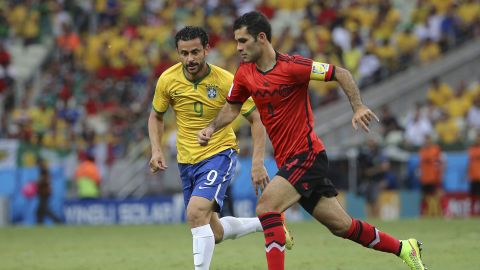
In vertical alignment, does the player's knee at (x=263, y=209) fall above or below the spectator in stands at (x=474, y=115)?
below

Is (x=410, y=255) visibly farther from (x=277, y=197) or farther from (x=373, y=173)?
(x=373, y=173)

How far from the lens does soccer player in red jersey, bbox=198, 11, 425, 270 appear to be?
8.89 metres

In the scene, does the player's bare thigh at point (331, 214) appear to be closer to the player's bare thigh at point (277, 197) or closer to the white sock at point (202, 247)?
the player's bare thigh at point (277, 197)

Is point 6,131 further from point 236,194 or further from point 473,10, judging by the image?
point 473,10

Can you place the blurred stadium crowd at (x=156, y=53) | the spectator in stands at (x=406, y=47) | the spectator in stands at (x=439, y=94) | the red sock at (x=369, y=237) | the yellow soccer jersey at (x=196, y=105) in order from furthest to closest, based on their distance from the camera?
1. the spectator in stands at (x=406, y=47)
2. the spectator in stands at (x=439, y=94)
3. the blurred stadium crowd at (x=156, y=53)
4. the yellow soccer jersey at (x=196, y=105)
5. the red sock at (x=369, y=237)

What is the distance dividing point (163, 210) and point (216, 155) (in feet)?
46.1

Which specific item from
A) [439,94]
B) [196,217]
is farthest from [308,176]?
[439,94]

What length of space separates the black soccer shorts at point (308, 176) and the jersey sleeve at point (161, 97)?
1.94 meters

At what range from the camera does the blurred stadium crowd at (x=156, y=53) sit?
82.0ft

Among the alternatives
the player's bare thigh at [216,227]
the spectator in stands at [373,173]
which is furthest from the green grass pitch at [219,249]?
the spectator in stands at [373,173]

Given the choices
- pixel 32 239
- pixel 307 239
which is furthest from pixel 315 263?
pixel 32 239

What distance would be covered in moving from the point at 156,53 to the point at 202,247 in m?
19.3

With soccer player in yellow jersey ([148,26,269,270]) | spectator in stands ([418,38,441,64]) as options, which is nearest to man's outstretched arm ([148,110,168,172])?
soccer player in yellow jersey ([148,26,269,270])

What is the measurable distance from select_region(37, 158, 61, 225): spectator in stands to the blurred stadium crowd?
0.62 m
